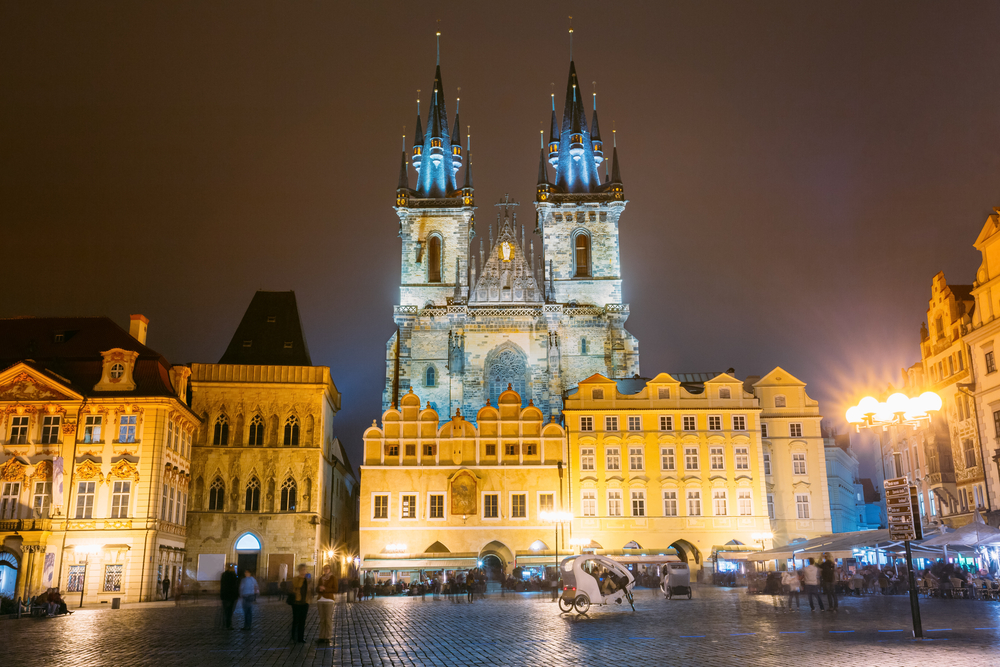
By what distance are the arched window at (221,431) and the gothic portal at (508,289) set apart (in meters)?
18.6

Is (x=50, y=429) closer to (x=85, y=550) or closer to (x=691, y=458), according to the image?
(x=85, y=550)

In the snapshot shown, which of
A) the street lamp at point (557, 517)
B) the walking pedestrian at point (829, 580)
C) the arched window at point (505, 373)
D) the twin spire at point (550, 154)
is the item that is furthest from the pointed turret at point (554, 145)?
the walking pedestrian at point (829, 580)

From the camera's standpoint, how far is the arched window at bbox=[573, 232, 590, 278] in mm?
70125

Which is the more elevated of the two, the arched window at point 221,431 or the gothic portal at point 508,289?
the gothic portal at point 508,289

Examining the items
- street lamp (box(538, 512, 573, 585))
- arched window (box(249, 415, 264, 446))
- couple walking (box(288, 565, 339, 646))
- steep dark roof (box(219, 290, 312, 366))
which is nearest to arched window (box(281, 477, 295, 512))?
arched window (box(249, 415, 264, 446))

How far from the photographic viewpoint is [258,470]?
1829 inches

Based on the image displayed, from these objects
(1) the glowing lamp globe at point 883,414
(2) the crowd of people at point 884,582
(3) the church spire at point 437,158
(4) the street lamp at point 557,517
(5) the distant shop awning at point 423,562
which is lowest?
(2) the crowd of people at point 884,582

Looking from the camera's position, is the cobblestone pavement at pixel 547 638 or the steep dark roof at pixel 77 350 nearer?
the cobblestone pavement at pixel 547 638

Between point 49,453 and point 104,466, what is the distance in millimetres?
2391

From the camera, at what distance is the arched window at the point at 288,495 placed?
46281 mm

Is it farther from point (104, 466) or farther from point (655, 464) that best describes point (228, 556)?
point (655, 464)

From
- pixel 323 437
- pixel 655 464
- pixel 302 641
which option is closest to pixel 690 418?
pixel 655 464

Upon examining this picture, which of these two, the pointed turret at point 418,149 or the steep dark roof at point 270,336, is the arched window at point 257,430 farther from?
the pointed turret at point 418,149

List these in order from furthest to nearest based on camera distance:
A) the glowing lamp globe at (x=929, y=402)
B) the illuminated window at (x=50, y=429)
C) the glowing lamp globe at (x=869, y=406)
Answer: the illuminated window at (x=50, y=429), the glowing lamp globe at (x=869, y=406), the glowing lamp globe at (x=929, y=402)
